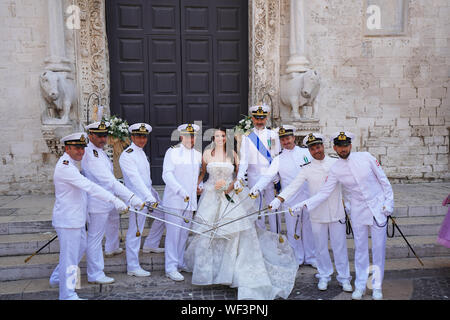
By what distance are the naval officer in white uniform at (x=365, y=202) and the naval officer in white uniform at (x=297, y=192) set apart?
0.91 m

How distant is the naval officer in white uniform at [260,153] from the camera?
230 inches

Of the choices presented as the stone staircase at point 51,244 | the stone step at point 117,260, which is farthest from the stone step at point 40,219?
the stone step at point 117,260

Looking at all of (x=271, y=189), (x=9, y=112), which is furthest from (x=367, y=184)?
(x=9, y=112)

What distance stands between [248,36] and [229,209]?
5.49 m

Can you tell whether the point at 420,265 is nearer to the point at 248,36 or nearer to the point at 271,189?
the point at 271,189

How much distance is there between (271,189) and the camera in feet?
→ 19.4

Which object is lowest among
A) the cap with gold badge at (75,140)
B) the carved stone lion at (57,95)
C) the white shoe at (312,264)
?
the white shoe at (312,264)

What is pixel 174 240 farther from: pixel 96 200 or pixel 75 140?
pixel 75 140

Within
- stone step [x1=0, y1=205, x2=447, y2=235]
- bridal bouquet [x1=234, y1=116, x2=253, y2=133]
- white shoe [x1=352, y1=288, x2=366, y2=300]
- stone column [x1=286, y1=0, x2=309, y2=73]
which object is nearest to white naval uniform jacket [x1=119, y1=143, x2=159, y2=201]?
stone step [x1=0, y1=205, x2=447, y2=235]

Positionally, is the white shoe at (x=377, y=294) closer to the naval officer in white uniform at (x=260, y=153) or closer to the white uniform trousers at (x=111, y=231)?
the naval officer in white uniform at (x=260, y=153)

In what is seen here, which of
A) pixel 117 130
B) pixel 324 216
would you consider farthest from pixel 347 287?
pixel 117 130

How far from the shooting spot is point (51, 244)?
5.81 m

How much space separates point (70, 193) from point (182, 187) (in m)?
1.43

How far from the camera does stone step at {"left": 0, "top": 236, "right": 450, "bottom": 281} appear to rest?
17.3ft
